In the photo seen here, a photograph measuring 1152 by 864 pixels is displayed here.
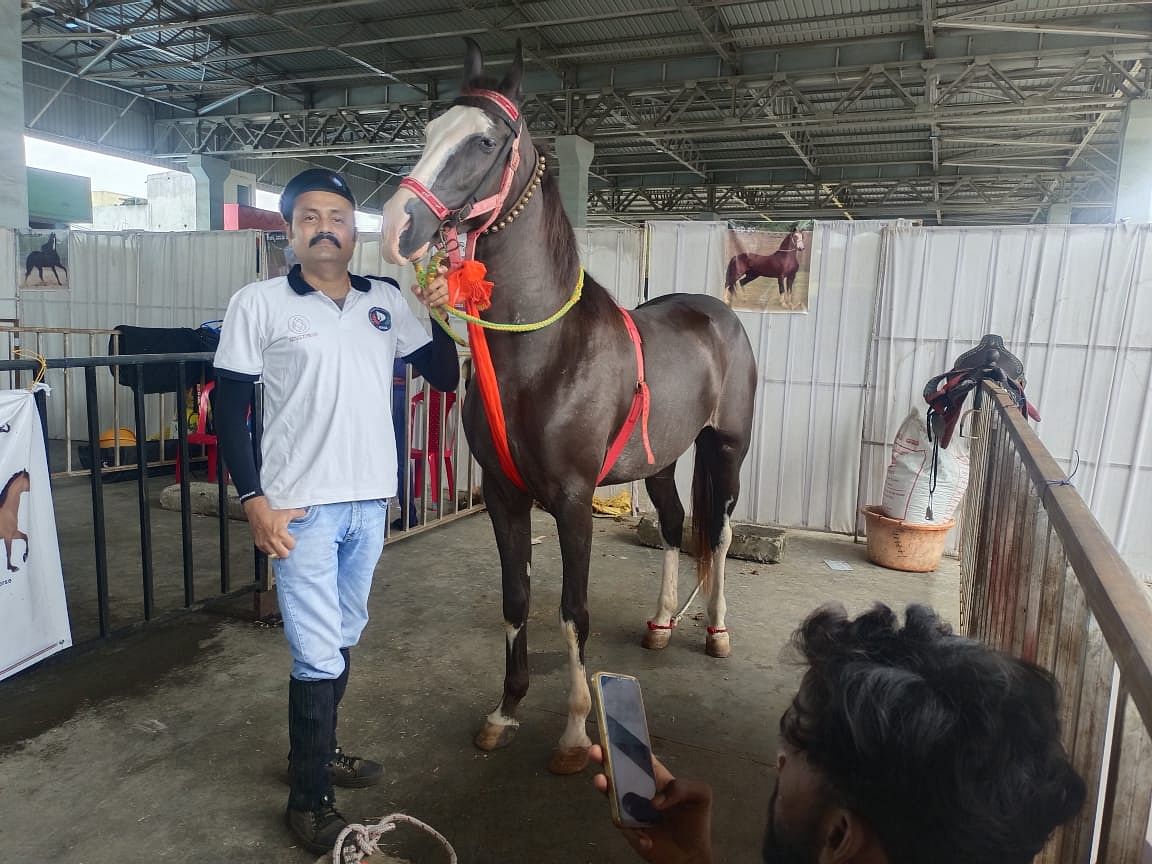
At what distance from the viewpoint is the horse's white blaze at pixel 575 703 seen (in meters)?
2.43

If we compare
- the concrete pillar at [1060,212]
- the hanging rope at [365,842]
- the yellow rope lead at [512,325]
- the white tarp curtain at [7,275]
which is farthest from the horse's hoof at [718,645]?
the concrete pillar at [1060,212]

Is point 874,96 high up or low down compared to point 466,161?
up

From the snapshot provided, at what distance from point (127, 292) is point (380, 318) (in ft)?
26.3

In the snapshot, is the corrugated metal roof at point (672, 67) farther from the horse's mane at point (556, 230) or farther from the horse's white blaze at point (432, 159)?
the horse's white blaze at point (432, 159)

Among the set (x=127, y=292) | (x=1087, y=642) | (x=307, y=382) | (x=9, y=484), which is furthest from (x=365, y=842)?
(x=127, y=292)

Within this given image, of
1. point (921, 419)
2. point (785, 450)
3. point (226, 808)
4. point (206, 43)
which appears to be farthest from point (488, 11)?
point (226, 808)

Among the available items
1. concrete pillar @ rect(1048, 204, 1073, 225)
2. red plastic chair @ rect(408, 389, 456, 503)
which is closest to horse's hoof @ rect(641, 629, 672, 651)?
red plastic chair @ rect(408, 389, 456, 503)

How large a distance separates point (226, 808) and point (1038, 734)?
2254mm

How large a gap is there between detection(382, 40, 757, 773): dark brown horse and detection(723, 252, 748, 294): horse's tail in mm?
2665

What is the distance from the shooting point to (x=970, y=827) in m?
0.68

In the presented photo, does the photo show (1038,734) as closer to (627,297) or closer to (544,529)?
(544,529)

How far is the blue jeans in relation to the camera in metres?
1.87

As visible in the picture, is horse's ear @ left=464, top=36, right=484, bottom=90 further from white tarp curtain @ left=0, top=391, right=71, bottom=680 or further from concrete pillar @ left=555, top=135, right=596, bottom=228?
concrete pillar @ left=555, top=135, right=596, bottom=228

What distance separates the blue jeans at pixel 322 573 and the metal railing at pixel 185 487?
0.75ft
